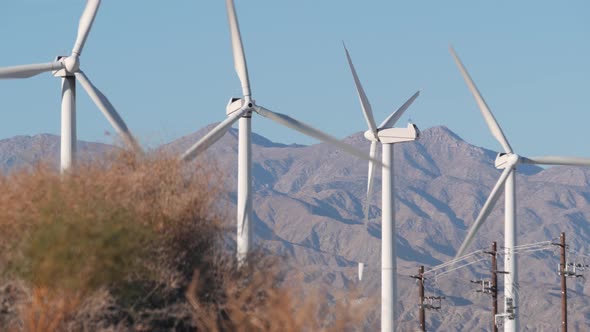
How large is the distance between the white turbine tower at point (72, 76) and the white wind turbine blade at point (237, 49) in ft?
26.8

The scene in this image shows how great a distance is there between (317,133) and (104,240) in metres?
35.0

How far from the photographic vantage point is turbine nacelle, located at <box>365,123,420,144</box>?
260ft

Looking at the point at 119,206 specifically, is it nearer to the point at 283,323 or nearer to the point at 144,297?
the point at 144,297

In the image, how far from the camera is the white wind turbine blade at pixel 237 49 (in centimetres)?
6488

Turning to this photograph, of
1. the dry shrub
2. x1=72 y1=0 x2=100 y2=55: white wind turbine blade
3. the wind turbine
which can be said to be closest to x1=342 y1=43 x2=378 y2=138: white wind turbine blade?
the wind turbine

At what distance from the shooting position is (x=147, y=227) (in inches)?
1296

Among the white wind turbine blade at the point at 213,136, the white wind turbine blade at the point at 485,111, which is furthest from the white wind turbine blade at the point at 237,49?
the white wind turbine blade at the point at 485,111

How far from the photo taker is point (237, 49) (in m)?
66.6

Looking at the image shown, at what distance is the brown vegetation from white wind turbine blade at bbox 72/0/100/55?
23760mm

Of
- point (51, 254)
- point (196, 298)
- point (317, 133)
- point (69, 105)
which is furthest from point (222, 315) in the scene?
point (317, 133)

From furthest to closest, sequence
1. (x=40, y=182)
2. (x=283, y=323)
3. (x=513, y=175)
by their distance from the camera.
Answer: (x=513, y=175), (x=40, y=182), (x=283, y=323)

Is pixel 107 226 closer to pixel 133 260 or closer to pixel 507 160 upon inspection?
pixel 133 260

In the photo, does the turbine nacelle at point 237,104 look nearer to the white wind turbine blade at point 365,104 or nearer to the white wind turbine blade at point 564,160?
the white wind turbine blade at point 365,104

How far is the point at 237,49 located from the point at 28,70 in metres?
13.8
